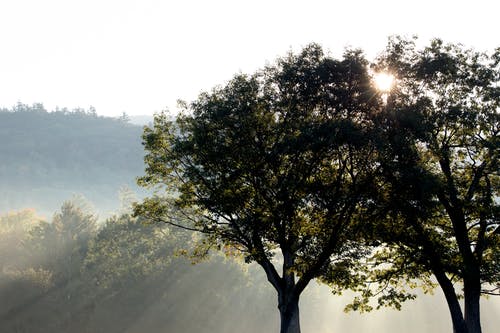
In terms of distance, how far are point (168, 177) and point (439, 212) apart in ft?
48.1

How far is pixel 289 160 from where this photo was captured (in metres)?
23.4

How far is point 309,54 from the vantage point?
77.3 feet

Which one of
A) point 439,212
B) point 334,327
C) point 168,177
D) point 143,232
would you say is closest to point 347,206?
point 439,212

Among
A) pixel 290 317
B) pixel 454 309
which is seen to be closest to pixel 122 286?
pixel 290 317

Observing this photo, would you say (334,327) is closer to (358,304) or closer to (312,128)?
(358,304)

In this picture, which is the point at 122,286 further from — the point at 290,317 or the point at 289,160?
the point at 289,160

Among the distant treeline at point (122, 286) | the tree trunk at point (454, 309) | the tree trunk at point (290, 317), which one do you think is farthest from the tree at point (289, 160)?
the distant treeline at point (122, 286)

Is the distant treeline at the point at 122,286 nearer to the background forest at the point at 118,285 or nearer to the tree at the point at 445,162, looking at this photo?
the background forest at the point at 118,285

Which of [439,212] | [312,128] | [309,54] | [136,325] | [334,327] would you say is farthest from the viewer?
[334,327]

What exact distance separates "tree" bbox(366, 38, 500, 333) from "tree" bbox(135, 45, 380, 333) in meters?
1.48

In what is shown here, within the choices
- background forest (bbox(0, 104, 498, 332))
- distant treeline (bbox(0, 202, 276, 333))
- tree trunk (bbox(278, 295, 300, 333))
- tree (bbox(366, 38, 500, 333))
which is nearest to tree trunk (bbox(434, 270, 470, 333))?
tree (bbox(366, 38, 500, 333))

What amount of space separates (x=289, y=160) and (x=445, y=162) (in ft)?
26.3

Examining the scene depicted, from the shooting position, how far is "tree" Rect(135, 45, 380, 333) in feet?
74.2

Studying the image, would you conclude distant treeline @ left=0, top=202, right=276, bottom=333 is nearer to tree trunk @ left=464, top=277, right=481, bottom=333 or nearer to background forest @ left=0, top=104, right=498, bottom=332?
background forest @ left=0, top=104, right=498, bottom=332
